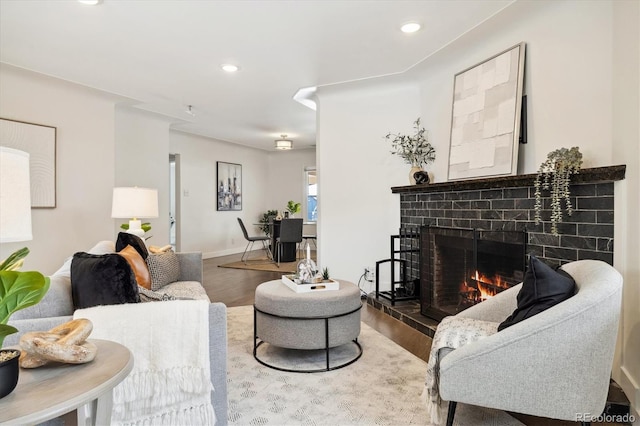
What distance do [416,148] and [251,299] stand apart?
2614 mm

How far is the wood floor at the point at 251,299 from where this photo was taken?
298cm

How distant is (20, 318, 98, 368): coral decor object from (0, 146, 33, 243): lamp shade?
0.33 metres

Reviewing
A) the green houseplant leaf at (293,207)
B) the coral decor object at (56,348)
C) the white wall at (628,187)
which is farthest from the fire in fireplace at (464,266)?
the green houseplant leaf at (293,207)

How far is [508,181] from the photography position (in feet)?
9.17

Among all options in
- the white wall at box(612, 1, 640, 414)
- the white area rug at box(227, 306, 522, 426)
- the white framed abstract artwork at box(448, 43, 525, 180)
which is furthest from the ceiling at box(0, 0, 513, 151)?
the white area rug at box(227, 306, 522, 426)

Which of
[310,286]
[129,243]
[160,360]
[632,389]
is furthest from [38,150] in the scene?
[632,389]

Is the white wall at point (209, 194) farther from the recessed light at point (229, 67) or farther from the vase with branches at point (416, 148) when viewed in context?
the vase with branches at point (416, 148)

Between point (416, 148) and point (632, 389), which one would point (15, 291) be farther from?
point (416, 148)

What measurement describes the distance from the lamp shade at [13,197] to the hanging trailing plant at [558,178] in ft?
8.38

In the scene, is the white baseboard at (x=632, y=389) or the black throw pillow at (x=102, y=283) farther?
the white baseboard at (x=632, y=389)

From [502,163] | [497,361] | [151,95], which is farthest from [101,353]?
[151,95]

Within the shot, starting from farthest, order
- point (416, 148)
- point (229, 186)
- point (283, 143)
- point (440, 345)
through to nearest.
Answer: point (229, 186) < point (283, 143) < point (416, 148) < point (440, 345)

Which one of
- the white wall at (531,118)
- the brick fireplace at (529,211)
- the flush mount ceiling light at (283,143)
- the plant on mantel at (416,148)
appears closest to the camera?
the white wall at (531,118)

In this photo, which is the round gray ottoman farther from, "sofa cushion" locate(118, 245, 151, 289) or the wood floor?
"sofa cushion" locate(118, 245, 151, 289)
